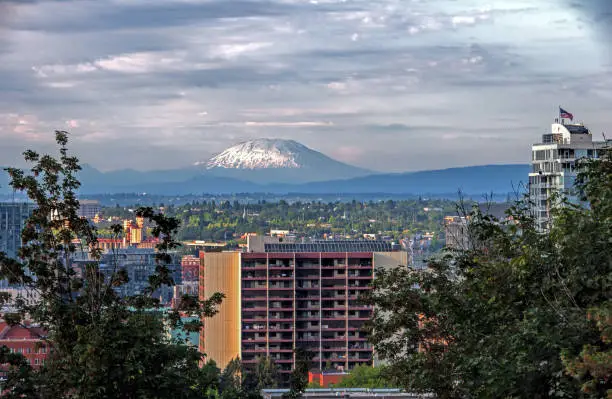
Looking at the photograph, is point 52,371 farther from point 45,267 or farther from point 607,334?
point 607,334

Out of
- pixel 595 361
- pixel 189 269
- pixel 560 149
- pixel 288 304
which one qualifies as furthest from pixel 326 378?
pixel 189 269

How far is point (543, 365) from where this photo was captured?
427 inches

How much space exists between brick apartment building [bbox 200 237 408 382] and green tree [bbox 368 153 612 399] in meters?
47.2

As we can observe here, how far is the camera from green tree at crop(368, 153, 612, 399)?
10656 mm

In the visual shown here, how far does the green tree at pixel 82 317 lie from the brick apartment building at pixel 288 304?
49950 millimetres

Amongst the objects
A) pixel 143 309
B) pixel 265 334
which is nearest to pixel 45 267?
pixel 143 309

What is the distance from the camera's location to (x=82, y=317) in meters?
12.1

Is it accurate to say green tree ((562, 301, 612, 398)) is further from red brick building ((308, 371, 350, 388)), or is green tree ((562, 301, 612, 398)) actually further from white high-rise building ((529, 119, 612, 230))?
white high-rise building ((529, 119, 612, 230))

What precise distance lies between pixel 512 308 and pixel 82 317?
4.99 metres

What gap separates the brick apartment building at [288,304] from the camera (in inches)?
2507

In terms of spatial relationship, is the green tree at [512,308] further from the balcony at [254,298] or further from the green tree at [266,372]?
the balcony at [254,298]

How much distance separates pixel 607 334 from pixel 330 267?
57.3m

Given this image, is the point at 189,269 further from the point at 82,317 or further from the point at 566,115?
the point at 82,317

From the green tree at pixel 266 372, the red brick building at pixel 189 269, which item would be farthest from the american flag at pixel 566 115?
the red brick building at pixel 189 269
